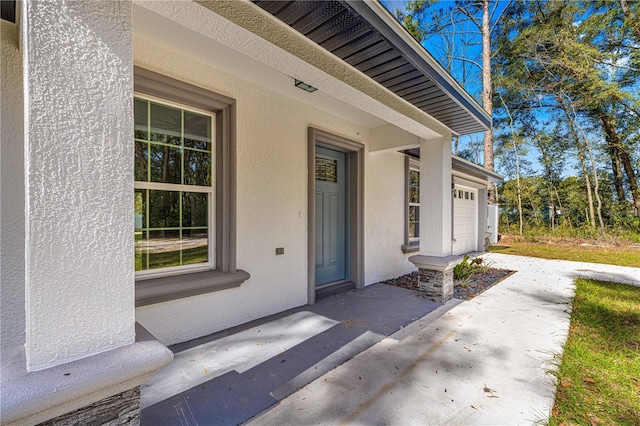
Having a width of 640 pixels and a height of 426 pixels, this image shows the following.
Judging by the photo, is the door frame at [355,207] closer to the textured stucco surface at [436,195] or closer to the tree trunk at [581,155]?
the textured stucco surface at [436,195]

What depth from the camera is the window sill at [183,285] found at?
2.76m

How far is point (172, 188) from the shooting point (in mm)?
3186

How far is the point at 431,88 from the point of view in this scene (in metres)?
3.38

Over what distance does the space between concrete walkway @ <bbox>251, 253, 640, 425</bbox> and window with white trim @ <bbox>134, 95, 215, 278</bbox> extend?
6.55ft

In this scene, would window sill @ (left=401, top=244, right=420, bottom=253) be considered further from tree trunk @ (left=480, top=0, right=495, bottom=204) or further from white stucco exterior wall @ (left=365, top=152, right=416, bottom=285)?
tree trunk @ (left=480, top=0, right=495, bottom=204)

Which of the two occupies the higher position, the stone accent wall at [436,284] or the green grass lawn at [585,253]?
the stone accent wall at [436,284]

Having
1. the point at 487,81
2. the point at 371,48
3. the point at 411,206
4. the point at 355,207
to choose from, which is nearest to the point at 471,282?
the point at 411,206

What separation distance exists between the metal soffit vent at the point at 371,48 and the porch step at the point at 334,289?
10.4 feet

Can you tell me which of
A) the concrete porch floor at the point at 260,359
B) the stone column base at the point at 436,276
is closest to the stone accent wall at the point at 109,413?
the concrete porch floor at the point at 260,359

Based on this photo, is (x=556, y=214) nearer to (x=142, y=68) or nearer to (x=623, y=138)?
(x=623, y=138)

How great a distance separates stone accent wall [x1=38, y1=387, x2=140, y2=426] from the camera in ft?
4.17

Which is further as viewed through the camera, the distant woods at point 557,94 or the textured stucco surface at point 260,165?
the distant woods at point 557,94

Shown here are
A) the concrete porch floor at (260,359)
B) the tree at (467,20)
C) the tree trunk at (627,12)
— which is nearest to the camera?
the concrete porch floor at (260,359)

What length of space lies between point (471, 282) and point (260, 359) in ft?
16.0
